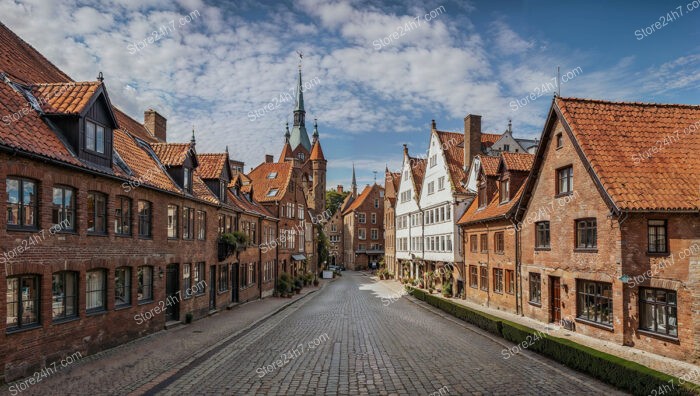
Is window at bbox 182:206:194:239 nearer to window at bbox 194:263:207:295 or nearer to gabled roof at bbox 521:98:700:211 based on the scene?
window at bbox 194:263:207:295

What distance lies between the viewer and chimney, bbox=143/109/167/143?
31234 millimetres

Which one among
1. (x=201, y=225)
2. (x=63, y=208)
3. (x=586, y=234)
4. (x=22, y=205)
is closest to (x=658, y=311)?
(x=586, y=234)

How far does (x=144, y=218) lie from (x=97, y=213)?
137 inches

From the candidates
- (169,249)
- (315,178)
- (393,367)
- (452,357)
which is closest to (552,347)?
(452,357)

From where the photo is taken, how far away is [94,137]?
1625cm

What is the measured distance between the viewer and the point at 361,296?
131 ft

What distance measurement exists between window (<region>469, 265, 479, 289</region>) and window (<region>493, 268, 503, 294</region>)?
3.30 m

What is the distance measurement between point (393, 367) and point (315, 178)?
75577mm

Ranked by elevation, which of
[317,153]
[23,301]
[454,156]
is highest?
[317,153]

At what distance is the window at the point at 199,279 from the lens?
25188mm

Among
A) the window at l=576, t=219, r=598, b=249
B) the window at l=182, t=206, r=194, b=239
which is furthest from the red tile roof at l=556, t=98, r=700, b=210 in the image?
the window at l=182, t=206, r=194, b=239

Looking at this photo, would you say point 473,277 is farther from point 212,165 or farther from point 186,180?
point 186,180

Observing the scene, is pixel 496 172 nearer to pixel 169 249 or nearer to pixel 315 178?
pixel 169 249

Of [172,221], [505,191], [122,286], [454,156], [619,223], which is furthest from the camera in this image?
[454,156]
